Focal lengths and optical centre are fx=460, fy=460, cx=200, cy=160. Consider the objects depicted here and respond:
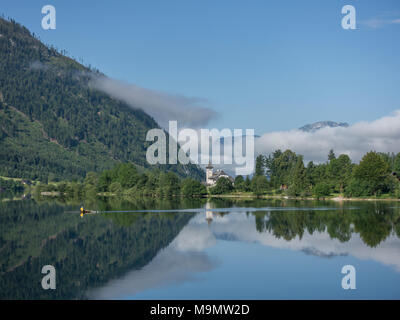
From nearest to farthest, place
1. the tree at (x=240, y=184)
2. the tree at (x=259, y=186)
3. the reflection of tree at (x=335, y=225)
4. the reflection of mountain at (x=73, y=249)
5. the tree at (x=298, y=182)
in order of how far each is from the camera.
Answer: the reflection of mountain at (x=73, y=249) < the reflection of tree at (x=335, y=225) < the tree at (x=298, y=182) < the tree at (x=259, y=186) < the tree at (x=240, y=184)

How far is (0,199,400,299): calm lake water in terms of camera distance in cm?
2441

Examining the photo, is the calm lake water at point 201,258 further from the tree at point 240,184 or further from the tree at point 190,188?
the tree at point 240,184

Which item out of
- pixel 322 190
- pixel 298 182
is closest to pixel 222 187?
pixel 298 182

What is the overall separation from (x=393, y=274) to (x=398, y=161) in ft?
340

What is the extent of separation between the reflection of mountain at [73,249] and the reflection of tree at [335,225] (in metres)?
10.7

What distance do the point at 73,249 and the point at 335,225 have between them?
94.5 ft

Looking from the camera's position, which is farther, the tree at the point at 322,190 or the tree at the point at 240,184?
the tree at the point at 240,184

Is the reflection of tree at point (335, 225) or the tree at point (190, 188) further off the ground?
the tree at point (190, 188)

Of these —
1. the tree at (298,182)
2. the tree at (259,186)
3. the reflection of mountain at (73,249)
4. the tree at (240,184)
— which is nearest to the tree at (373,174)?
→ the tree at (298,182)

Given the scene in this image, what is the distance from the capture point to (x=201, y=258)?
1310 inches

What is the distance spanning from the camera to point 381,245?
3800 centimetres

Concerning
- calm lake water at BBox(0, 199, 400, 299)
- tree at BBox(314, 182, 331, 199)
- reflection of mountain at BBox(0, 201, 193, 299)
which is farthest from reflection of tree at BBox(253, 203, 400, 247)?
tree at BBox(314, 182, 331, 199)

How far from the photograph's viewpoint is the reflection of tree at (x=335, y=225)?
1726 inches

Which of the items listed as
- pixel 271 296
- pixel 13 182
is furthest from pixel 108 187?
pixel 271 296
